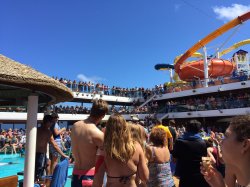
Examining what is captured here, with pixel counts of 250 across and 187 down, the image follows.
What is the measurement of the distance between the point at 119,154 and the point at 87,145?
523 mm

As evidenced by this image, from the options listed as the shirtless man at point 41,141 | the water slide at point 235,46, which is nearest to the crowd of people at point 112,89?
the water slide at point 235,46

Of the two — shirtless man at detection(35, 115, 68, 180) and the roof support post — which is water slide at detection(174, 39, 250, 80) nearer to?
shirtless man at detection(35, 115, 68, 180)

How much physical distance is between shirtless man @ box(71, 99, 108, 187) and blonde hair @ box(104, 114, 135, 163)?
1.20 feet

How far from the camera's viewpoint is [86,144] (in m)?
2.77

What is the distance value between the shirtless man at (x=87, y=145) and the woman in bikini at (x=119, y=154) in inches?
14.5

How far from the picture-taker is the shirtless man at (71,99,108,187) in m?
2.76

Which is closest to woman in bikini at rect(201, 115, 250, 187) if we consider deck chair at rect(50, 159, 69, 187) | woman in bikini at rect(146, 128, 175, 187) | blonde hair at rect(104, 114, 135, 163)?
blonde hair at rect(104, 114, 135, 163)

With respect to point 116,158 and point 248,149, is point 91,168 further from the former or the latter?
point 248,149

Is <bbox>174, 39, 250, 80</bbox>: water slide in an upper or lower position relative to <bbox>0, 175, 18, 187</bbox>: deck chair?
upper

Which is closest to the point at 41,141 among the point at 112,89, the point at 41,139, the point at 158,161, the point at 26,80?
the point at 41,139

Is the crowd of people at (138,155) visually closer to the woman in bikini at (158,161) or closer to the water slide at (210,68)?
the woman in bikini at (158,161)

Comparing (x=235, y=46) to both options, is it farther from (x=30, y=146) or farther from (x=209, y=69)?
(x=30, y=146)

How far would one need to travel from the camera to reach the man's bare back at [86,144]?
9.06ft

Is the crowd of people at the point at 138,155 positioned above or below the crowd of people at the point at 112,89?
below
